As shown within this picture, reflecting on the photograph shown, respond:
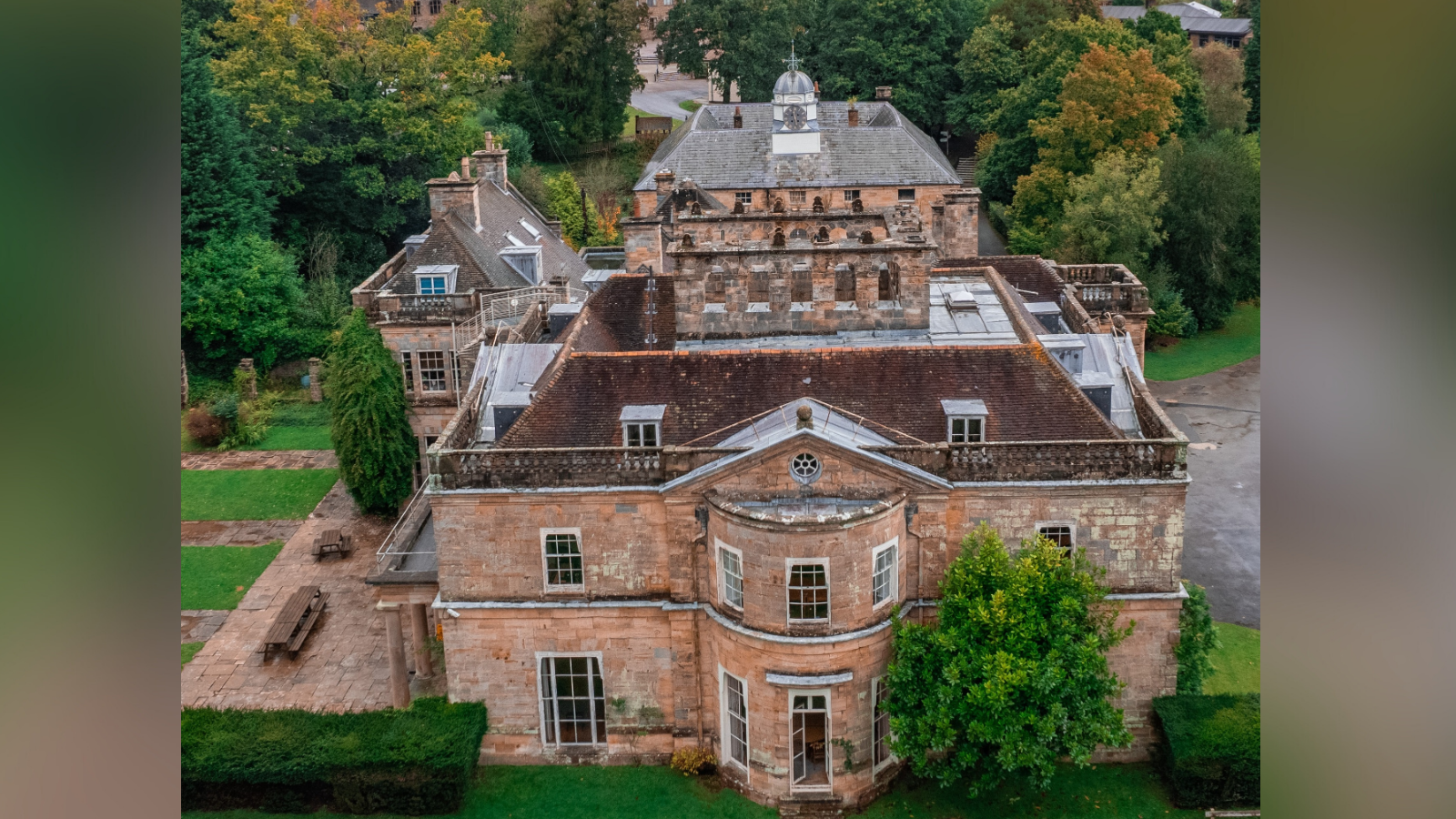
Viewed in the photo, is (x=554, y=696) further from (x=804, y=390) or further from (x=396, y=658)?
(x=804, y=390)

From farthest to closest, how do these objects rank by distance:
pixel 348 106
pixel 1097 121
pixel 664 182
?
1. pixel 1097 121
2. pixel 348 106
3. pixel 664 182

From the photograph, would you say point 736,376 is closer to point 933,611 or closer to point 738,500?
point 738,500

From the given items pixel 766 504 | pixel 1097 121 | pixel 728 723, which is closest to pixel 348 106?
pixel 1097 121

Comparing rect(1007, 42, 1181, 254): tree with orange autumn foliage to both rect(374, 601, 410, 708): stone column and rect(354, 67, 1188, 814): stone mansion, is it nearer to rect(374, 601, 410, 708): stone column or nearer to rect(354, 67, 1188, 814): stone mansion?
rect(354, 67, 1188, 814): stone mansion

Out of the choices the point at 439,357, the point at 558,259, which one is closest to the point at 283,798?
the point at 439,357

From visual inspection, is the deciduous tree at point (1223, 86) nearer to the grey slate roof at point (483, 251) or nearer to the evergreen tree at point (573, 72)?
the evergreen tree at point (573, 72)
